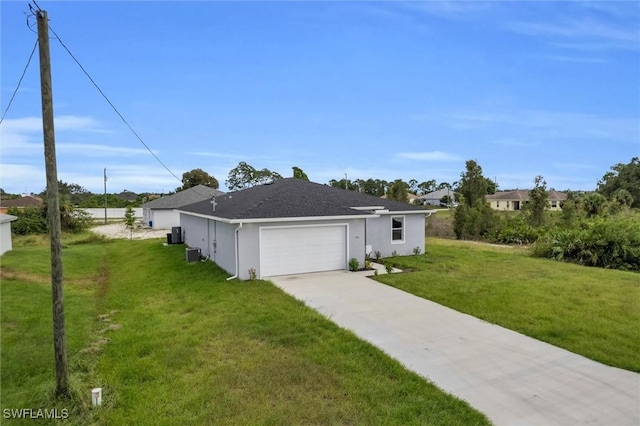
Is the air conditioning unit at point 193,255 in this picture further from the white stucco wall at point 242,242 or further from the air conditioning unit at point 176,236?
the air conditioning unit at point 176,236

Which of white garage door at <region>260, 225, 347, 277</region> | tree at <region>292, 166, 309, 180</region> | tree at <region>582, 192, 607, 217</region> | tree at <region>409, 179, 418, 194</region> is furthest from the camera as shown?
tree at <region>409, 179, 418, 194</region>

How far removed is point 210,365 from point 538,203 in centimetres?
2786

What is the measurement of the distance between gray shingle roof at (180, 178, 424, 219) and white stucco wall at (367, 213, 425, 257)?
59 cm

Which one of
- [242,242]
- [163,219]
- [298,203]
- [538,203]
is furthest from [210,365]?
[163,219]

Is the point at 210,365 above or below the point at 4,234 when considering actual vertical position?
below

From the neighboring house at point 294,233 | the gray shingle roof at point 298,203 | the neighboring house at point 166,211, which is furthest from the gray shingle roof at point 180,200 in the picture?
the neighboring house at point 294,233

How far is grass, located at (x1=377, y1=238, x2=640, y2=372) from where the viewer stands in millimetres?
6762

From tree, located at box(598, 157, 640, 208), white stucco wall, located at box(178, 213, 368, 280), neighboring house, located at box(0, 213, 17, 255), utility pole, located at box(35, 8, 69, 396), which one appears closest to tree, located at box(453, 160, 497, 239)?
white stucco wall, located at box(178, 213, 368, 280)

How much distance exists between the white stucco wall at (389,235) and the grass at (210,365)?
6.69 meters

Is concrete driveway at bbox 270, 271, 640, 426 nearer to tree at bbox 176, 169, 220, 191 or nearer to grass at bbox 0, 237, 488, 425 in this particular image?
grass at bbox 0, 237, 488, 425

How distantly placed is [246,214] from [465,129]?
22569 millimetres

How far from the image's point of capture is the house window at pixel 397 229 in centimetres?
1679

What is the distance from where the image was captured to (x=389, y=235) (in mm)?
16547

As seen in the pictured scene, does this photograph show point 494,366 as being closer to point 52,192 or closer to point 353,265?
point 52,192
